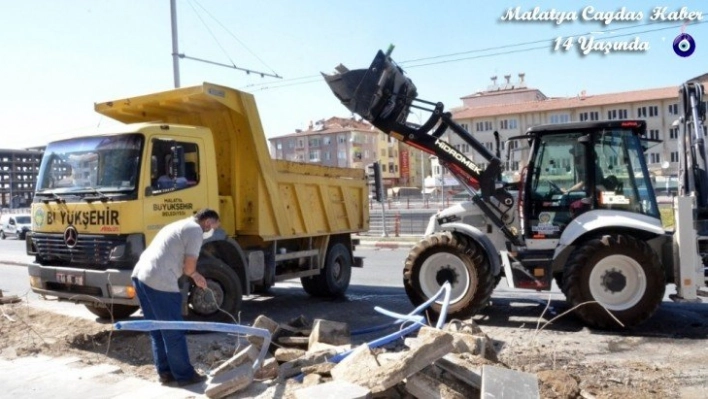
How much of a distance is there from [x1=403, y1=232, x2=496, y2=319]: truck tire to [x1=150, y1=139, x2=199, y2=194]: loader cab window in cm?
306

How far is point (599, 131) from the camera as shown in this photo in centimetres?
798

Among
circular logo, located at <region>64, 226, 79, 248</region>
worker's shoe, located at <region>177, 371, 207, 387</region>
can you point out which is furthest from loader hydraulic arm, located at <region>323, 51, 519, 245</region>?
worker's shoe, located at <region>177, 371, 207, 387</region>

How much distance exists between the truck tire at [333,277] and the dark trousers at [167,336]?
4987 millimetres

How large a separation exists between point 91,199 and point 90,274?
861mm

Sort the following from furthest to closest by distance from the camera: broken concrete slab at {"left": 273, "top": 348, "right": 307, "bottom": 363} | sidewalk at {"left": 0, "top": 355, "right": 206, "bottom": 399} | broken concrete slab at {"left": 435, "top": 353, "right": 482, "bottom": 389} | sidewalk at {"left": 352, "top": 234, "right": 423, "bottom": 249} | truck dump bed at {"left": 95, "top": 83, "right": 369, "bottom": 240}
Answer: sidewalk at {"left": 352, "top": 234, "right": 423, "bottom": 249}, truck dump bed at {"left": 95, "top": 83, "right": 369, "bottom": 240}, broken concrete slab at {"left": 273, "top": 348, "right": 307, "bottom": 363}, sidewalk at {"left": 0, "top": 355, "right": 206, "bottom": 399}, broken concrete slab at {"left": 435, "top": 353, "right": 482, "bottom": 389}

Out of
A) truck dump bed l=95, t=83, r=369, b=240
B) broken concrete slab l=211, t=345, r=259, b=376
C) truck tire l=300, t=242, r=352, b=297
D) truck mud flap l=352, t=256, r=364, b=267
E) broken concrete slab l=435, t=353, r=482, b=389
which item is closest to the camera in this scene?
broken concrete slab l=435, t=353, r=482, b=389

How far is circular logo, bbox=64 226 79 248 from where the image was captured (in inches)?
291

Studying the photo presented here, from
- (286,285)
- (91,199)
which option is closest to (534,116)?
(286,285)

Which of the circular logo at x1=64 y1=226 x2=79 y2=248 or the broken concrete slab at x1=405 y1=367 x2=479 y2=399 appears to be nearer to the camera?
the broken concrete slab at x1=405 y1=367 x2=479 y2=399

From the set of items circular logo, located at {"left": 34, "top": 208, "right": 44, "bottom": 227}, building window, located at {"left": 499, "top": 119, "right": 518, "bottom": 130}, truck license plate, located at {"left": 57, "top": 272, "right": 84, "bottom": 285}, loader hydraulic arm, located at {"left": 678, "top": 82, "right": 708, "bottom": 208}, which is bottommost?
truck license plate, located at {"left": 57, "top": 272, "right": 84, "bottom": 285}

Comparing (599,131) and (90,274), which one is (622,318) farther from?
(90,274)

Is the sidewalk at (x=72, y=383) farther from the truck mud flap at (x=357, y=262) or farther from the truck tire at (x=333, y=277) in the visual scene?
the truck mud flap at (x=357, y=262)

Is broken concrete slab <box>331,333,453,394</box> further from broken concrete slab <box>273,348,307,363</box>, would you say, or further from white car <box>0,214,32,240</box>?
white car <box>0,214,32,240</box>

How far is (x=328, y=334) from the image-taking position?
6398 millimetres
